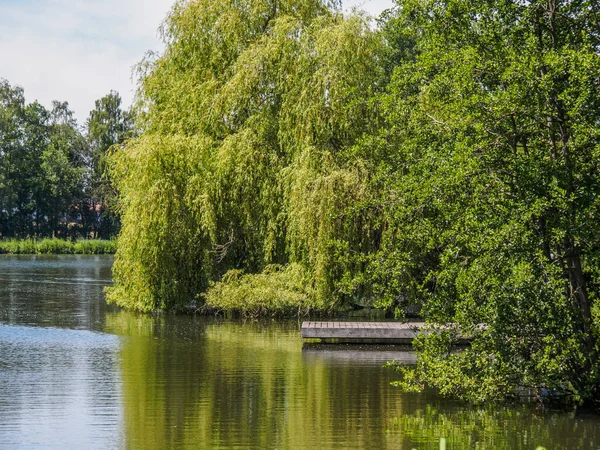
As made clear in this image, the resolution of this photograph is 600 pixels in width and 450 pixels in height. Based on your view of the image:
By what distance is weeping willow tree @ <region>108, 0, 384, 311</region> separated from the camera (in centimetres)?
2405

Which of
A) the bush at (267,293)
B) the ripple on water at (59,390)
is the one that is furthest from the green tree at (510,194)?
the bush at (267,293)

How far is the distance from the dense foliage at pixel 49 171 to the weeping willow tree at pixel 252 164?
53361mm

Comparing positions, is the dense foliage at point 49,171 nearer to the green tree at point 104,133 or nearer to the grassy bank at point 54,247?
the green tree at point 104,133

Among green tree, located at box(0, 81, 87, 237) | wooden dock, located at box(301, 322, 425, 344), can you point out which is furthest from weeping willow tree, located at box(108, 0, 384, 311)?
green tree, located at box(0, 81, 87, 237)

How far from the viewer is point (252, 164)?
994 inches

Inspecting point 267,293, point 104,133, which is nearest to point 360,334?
point 267,293

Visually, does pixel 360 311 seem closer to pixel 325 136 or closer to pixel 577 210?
pixel 325 136

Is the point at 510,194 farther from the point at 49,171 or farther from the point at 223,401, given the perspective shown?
the point at 49,171

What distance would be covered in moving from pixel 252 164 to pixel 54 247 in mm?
51706

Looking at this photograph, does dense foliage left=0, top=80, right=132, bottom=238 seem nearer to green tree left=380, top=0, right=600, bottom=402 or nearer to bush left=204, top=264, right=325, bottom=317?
bush left=204, top=264, right=325, bottom=317

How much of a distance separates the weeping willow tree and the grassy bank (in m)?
46.6

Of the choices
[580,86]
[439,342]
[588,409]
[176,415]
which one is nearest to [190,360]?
[176,415]

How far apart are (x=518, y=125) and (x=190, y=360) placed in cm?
835

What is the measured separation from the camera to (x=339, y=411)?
13.2 meters
